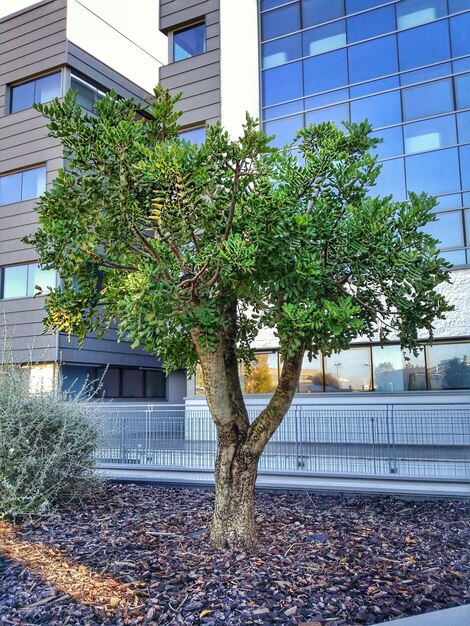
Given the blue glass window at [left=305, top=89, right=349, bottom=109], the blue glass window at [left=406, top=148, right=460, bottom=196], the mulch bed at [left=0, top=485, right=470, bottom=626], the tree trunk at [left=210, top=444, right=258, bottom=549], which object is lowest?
the mulch bed at [left=0, top=485, right=470, bottom=626]

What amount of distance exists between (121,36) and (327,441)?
60.1ft

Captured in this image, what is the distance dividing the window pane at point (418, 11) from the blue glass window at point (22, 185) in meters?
12.3

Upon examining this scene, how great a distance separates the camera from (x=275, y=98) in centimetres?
1750

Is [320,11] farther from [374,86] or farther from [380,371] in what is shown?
[380,371]

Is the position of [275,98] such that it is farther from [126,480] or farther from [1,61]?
[126,480]

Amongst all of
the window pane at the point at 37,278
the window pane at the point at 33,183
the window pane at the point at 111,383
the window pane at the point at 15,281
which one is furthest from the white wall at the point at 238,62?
the window pane at the point at 111,383

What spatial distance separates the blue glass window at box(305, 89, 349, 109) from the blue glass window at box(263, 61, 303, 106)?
43cm

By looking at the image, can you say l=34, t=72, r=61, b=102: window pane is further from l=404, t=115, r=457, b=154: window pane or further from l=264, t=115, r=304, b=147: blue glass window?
l=404, t=115, r=457, b=154: window pane

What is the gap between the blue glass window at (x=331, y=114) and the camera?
1658cm

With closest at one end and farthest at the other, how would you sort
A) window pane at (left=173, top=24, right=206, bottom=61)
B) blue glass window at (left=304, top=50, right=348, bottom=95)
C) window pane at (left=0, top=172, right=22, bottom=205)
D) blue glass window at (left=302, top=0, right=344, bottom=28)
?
blue glass window at (left=304, top=50, right=348, bottom=95)
blue glass window at (left=302, top=0, right=344, bottom=28)
window pane at (left=173, top=24, right=206, bottom=61)
window pane at (left=0, top=172, right=22, bottom=205)

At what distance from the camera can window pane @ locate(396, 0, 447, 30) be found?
15.6 metres

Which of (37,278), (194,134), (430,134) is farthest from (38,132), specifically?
(430,134)

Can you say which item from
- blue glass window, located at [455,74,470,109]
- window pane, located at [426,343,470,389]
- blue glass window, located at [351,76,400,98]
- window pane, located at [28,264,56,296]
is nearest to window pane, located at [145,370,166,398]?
window pane, located at [28,264,56,296]

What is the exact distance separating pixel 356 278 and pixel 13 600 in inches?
161
